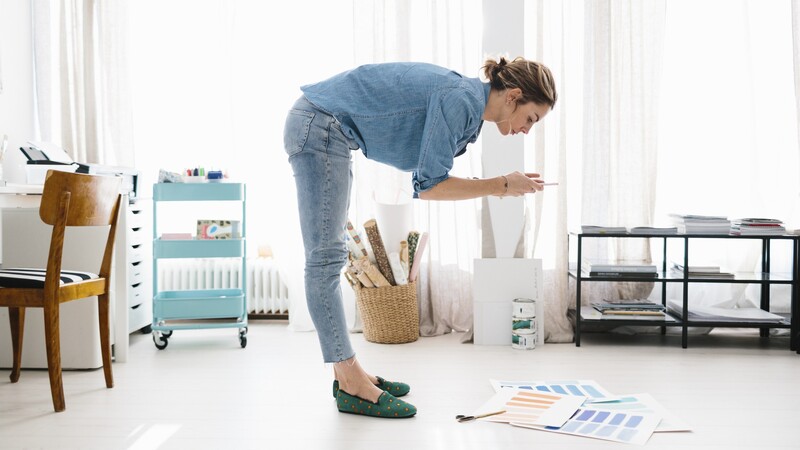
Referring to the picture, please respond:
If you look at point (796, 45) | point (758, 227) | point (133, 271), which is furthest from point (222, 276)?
point (796, 45)

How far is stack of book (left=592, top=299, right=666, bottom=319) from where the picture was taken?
291 cm

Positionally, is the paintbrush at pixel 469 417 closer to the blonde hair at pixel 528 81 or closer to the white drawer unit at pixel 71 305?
the blonde hair at pixel 528 81

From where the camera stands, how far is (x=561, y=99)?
3.10 metres

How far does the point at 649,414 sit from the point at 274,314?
2.13m

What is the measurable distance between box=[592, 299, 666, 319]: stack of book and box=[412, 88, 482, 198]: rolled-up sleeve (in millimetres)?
1590

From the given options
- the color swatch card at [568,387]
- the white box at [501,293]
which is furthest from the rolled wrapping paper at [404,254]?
the color swatch card at [568,387]

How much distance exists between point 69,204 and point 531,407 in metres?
1.53

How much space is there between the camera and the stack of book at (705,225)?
2.86 meters

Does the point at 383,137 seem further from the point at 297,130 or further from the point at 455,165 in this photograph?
the point at 455,165

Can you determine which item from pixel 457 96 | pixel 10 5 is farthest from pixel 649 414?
pixel 10 5

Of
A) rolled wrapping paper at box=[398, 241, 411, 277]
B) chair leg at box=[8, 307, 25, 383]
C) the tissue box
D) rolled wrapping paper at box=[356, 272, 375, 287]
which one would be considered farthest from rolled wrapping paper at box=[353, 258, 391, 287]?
chair leg at box=[8, 307, 25, 383]

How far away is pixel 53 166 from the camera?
9.12ft

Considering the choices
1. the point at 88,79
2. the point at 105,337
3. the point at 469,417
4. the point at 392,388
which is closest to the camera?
the point at 469,417

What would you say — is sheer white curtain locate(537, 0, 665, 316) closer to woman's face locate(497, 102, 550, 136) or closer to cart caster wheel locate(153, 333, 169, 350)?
woman's face locate(497, 102, 550, 136)
